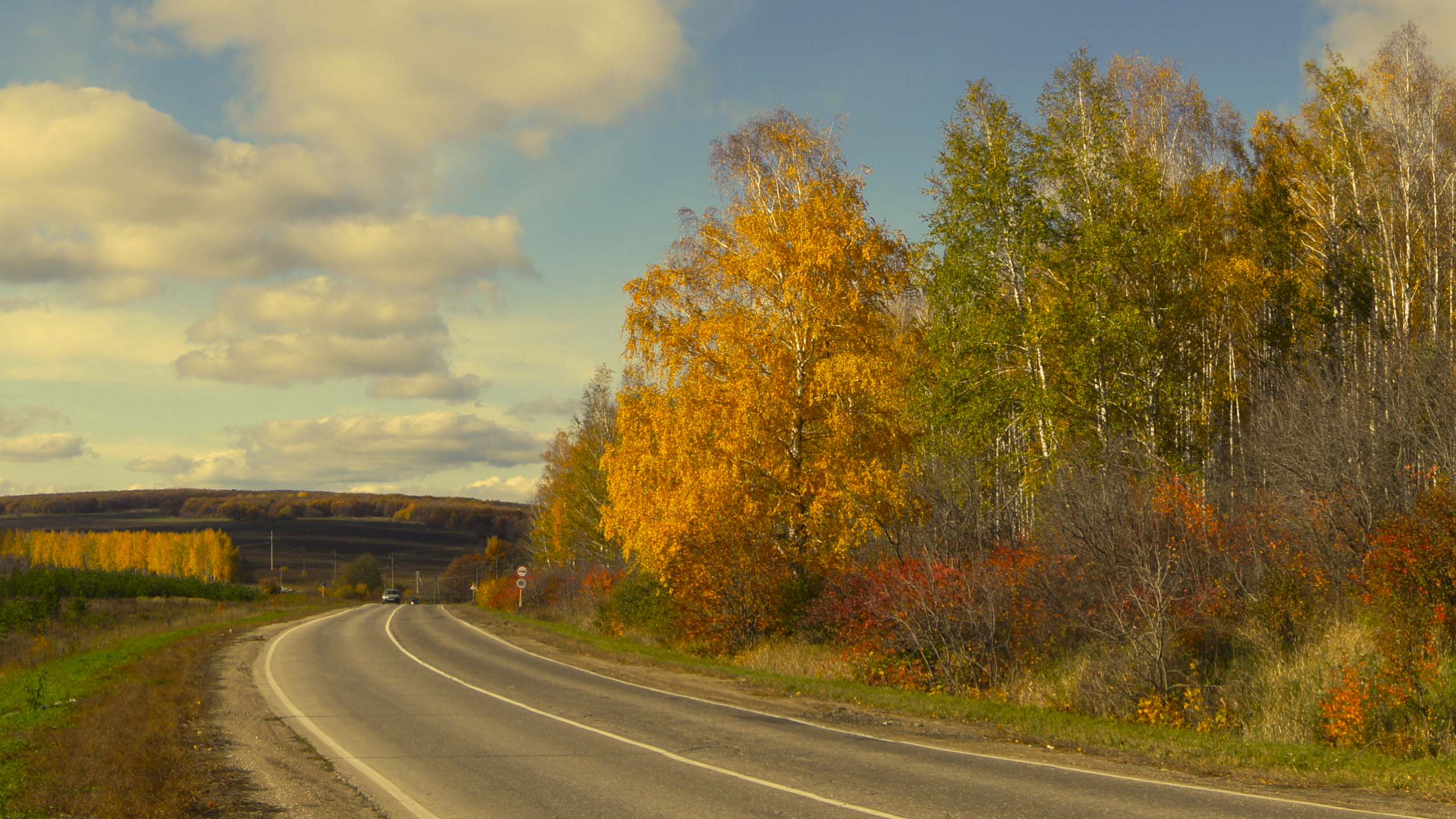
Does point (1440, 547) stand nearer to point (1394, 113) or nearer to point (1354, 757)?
point (1354, 757)

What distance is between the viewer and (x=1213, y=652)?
54.1 ft

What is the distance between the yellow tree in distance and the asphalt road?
18.3 ft

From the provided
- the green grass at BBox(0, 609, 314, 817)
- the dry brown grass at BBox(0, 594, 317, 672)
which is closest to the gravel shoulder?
the green grass at BBox(0, 609, 314, 817)

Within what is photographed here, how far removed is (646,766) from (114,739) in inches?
274

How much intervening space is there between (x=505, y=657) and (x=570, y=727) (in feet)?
40.5

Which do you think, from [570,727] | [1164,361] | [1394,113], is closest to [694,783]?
[570,727]

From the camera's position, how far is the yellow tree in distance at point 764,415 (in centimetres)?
2344

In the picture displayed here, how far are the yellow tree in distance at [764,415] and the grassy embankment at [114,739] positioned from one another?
436 inches

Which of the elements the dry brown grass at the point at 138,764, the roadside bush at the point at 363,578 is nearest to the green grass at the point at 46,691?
the dry brown grass at the point at 138,764

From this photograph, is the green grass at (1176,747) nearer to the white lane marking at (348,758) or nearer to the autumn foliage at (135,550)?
the white lane marking at (348,758)

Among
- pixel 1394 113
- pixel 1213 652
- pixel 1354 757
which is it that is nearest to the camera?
pixel 1354 757

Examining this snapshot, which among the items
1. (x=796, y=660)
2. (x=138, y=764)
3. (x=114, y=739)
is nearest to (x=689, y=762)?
(x=138, y=764)

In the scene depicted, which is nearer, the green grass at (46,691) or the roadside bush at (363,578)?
the green grass at (46,691)

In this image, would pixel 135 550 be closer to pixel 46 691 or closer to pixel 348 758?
pixel 46 691
